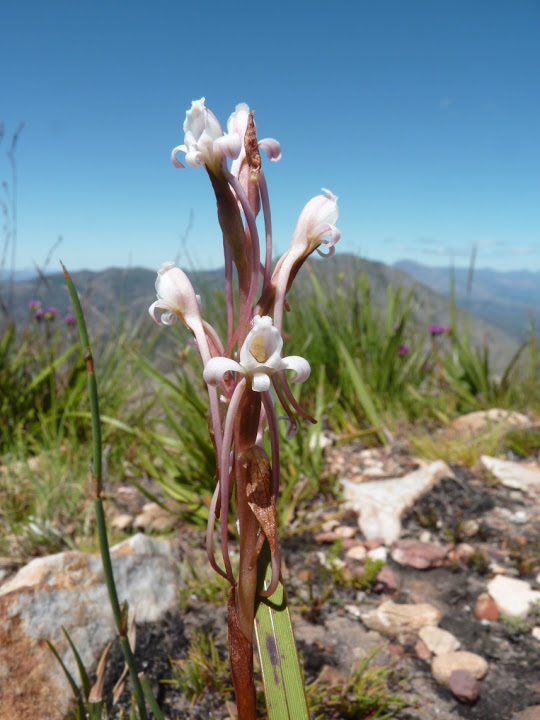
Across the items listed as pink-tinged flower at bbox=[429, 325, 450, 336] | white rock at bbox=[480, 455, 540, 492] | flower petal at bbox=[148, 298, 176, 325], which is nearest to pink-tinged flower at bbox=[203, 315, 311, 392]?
flower petal at bbox=[148, 298, 176, 325]

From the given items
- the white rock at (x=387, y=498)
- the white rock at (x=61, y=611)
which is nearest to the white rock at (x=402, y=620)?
the white rock at (x=387, y=498)

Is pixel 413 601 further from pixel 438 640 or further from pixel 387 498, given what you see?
pixel 387 498

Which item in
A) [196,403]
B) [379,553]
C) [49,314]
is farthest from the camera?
[49,314]

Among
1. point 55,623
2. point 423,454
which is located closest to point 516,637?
point 423,454

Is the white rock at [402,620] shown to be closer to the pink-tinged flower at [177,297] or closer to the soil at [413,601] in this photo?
the soil at [413,601]

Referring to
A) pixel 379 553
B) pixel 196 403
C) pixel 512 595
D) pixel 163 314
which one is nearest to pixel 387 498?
pixel 379 553

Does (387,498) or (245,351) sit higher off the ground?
(245,351)

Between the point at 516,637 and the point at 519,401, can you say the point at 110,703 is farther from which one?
the point at 519,401
